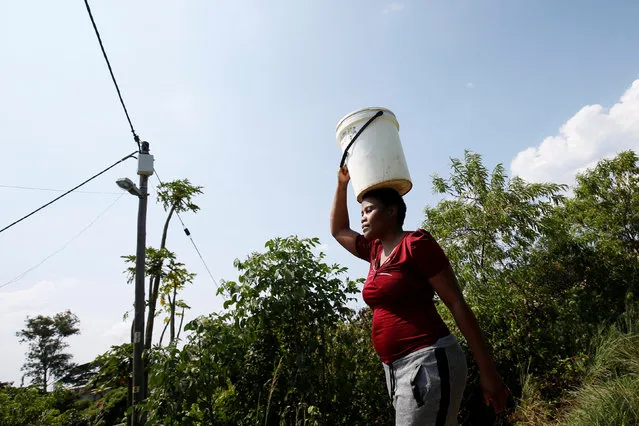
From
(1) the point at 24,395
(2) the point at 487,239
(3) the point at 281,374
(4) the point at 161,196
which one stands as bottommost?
(3) the point at 281,374

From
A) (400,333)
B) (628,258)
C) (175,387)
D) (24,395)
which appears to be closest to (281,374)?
(175,387)

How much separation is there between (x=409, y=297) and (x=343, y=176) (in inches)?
37.7

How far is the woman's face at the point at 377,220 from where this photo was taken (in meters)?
1.82

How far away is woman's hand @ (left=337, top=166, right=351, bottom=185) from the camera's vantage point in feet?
7.42

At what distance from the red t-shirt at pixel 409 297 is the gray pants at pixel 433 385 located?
52mm

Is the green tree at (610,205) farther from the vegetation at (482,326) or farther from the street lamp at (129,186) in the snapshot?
the street lamp at (129,186)

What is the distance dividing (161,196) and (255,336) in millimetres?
6766

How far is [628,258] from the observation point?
5621 millimetres

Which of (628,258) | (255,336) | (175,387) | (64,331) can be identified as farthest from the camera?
(64,331)

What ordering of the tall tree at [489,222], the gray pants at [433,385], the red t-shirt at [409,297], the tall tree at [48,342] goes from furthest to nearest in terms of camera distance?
the tall tree at [48,342] < the tall tree at [489,222] < the red t-shirt at [409,297] < the gray pants at [433,385]

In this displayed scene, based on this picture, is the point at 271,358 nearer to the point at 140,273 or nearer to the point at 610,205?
the point at 140,273

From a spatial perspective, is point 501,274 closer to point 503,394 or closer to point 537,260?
point 537,260

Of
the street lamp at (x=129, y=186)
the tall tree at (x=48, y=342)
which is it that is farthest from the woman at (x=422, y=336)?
the tall tree at (x=48, y=342)

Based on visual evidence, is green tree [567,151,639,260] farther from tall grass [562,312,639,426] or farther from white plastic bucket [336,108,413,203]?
white plastic bucket [336,108,413,203]
